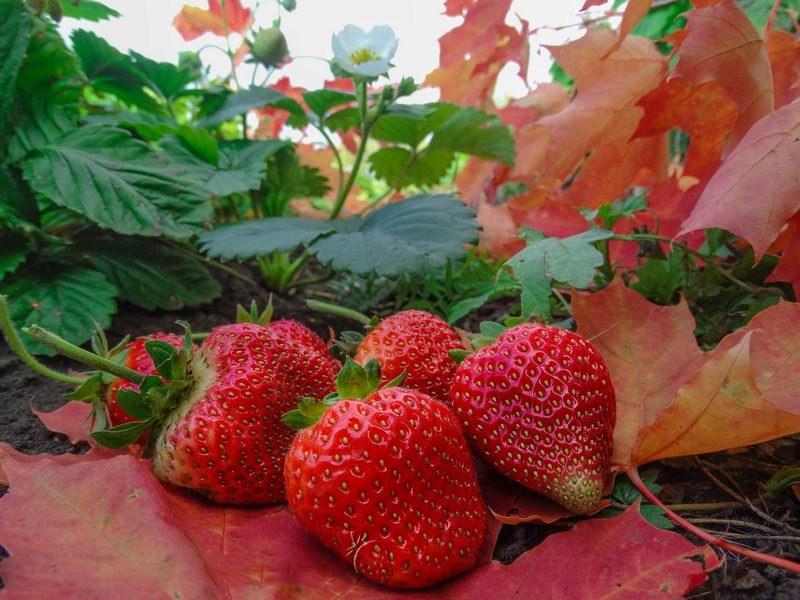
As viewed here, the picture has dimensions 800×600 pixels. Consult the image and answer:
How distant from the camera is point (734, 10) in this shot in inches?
27.8

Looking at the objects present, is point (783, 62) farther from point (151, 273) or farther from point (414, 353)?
point (151, 273)

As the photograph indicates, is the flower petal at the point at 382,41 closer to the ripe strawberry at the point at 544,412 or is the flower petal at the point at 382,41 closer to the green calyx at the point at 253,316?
the green calyx at the point at 253,316

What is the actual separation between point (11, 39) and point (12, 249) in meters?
0.30

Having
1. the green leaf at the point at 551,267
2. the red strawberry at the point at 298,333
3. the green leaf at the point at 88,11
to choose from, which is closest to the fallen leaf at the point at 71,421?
the red strawberry at the point at 298,333

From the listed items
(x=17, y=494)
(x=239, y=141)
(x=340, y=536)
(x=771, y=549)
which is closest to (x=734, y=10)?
(x=771, y=549)

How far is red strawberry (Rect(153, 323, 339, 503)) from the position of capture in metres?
0.60

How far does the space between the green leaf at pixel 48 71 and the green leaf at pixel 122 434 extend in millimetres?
704

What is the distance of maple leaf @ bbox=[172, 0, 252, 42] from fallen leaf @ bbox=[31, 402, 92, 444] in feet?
3.54

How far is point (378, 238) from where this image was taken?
98 cm

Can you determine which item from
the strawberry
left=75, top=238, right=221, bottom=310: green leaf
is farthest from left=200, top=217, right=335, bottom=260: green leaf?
the strawberry

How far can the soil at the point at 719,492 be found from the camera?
0.51m

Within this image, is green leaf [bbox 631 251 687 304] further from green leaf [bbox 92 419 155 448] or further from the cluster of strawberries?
green leaf [bbox 92 419 155 448]

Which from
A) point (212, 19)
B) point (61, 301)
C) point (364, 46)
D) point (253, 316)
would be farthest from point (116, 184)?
point (212, 19)

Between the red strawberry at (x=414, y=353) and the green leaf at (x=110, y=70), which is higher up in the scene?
the green leaf at (x=110, y=70)
